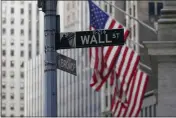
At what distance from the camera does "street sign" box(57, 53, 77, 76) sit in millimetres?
18259

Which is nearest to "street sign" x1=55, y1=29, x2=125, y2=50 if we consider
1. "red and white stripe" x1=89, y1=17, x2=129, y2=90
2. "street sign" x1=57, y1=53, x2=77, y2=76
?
"street sign" x1=57, y1=53, x2=77, y2=76

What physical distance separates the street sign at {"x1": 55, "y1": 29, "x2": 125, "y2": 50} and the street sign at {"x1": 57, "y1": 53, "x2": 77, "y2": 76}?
1.24ft

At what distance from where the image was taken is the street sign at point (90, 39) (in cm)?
1752

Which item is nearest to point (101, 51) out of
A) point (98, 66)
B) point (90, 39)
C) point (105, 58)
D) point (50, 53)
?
point (98, 66)

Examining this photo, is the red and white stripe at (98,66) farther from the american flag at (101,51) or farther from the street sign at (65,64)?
the street sign at (65,64)

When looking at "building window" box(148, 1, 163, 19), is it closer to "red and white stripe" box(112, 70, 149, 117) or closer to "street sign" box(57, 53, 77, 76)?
"red and white stripe" box(112, 70, 149, 117)

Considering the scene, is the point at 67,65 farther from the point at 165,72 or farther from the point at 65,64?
the point at 165,72

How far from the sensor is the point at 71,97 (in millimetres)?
112812

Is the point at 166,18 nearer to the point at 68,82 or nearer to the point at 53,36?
the point at 53,36

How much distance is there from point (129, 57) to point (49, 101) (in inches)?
991

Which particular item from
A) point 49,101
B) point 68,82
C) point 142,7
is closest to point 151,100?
point 142,7

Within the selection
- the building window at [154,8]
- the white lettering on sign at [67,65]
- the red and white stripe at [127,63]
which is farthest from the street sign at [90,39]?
the building window at [154,8]

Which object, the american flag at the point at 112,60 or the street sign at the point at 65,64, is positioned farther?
the american flag at the point at 112,60

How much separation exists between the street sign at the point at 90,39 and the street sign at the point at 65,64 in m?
0.38
